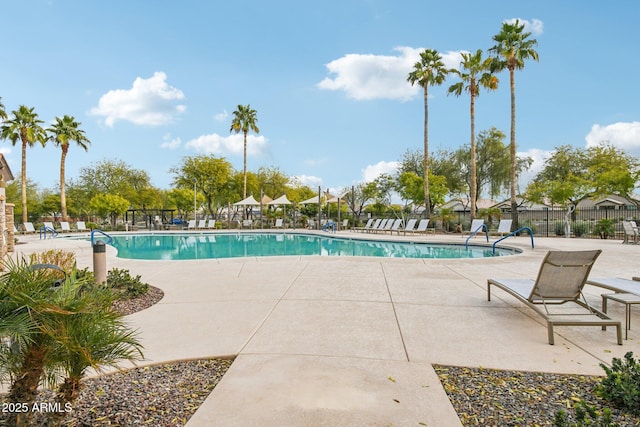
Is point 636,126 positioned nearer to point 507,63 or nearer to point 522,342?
point 507,63

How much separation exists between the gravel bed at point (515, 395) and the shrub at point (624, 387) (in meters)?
0.05

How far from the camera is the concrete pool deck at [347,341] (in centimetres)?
217

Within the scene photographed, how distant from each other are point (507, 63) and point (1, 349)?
23569 mm

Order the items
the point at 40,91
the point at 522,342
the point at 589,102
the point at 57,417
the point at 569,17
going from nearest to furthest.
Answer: the point at 57,417, the point at 522,342, the point at 569,17, the point at 40,91, the point at 589,102

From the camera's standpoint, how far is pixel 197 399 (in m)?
2.29

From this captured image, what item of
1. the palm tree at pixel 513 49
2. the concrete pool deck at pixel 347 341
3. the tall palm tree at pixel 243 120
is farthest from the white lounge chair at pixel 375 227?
the concrete pool deck at pixel 347 341

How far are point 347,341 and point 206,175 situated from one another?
33.3 m

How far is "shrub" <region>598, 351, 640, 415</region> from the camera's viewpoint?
6.91ft

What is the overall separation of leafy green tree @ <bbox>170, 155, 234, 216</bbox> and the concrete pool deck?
A: 2921 centimetres

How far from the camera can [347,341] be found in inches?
130

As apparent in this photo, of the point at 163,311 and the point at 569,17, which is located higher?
the point at 569,17

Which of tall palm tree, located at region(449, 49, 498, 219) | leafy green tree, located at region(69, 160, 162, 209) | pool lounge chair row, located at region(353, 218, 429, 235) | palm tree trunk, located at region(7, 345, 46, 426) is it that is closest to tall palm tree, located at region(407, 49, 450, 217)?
tall palm tree, located at region(449, 49, 498, 219)

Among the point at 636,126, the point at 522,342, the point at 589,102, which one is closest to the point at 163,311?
the point at 522,342

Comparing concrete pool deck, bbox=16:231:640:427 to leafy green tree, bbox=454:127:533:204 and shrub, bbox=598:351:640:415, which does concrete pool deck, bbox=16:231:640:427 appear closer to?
shrub, bbox=598:351:640:415
